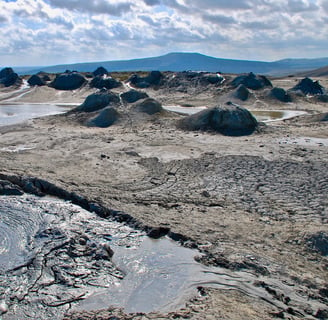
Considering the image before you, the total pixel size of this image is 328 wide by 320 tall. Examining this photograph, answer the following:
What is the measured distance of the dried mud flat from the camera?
7289 mm

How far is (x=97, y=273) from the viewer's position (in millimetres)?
7980

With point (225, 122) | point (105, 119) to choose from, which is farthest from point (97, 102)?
point (225, 122)

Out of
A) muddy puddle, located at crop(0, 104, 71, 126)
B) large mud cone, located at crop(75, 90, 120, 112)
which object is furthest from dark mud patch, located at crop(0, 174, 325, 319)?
muddy puddle, located at crop(0, 104, 71, 126)

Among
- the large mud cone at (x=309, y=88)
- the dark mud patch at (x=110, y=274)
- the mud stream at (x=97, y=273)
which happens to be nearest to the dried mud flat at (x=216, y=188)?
the dark mud patch at (x=110, y=274)

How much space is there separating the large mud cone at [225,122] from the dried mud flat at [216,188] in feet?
2.26

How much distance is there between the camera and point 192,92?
42688mm

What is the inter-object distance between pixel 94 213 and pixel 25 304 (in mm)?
4085

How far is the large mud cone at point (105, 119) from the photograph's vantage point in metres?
23.2

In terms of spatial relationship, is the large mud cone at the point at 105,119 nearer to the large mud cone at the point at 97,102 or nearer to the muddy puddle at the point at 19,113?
the large mud cone at the point at 97,102

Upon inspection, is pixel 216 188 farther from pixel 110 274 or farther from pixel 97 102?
pixel 97 102

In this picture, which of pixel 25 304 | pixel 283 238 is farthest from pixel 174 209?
pixel 25 304

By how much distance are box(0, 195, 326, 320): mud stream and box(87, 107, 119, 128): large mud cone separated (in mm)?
13214

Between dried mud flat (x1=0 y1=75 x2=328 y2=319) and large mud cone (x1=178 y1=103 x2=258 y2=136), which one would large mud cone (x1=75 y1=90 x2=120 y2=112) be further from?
large mud cone (x1=178 y1=103 x2=258 y2=136)

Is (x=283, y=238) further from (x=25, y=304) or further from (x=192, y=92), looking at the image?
(x=192, y=92)
